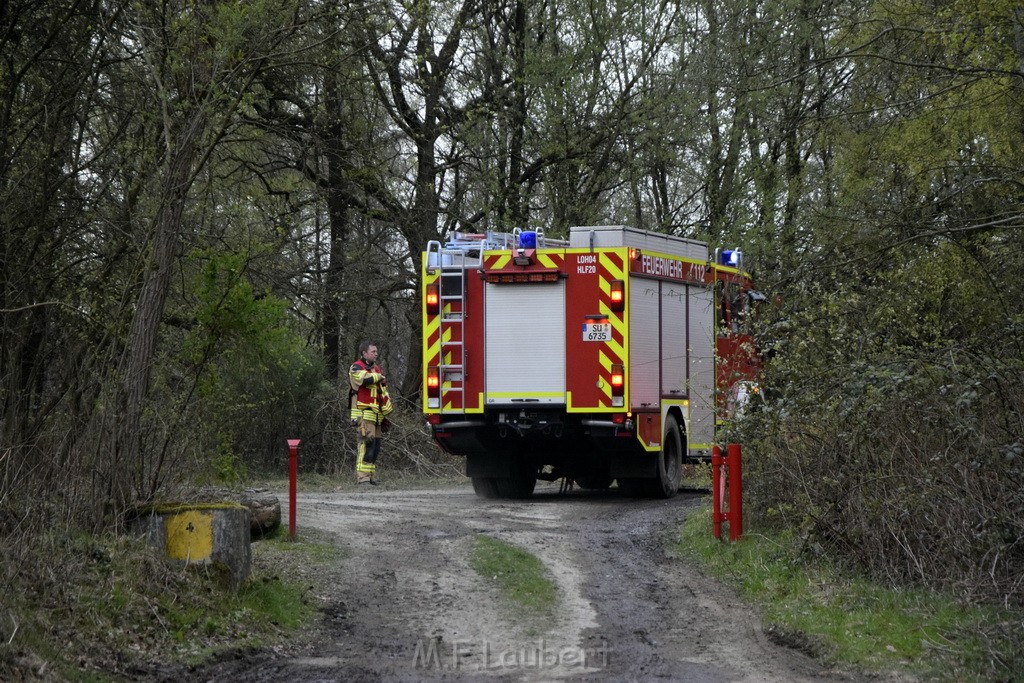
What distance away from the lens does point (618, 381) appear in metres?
15.3

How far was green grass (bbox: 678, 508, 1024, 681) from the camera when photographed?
7.16 metres

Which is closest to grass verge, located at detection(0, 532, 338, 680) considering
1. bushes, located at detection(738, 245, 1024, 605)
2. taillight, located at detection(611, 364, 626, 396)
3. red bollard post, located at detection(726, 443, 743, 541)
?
red bollard post, located at detection(726, 443, 743, 541)

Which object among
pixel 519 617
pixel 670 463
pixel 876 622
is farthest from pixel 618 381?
pixel 876 622

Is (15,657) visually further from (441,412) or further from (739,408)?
(441,412)

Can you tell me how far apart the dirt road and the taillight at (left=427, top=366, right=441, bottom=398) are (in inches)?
70.3

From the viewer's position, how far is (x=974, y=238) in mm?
11859

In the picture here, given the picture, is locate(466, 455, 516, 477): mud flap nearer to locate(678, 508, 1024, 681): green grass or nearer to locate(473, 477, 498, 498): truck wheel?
locate(473, 477, 498, 498): truck wheel

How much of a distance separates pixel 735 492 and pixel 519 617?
309 centimetres

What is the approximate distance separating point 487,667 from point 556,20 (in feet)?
56.5

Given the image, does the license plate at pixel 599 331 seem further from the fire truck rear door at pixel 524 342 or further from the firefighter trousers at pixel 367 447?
the firefighter trousers at pixel 367 447

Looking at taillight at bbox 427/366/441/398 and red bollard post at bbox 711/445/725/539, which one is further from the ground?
taillight at bbox 427/366/441/398

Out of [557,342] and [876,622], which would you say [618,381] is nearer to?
→ [557,342]

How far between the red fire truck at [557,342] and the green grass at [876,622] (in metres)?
5.17

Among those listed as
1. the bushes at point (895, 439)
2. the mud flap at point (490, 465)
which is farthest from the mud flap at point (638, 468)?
the bushes at point (895, 439)
